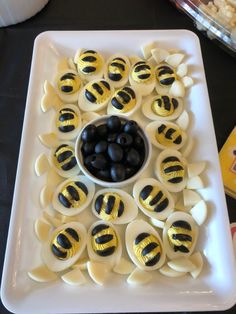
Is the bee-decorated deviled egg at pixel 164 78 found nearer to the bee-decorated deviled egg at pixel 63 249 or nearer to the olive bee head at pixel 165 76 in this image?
the olive bee head at pixel 165 76

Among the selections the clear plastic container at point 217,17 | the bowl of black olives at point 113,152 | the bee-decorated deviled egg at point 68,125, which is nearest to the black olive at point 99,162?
the bowl of black olives at point 113,152

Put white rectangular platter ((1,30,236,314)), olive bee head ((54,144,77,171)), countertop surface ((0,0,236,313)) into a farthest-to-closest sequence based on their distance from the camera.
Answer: countertop surface ((0,0,236,313)) → olive bee head ((54,144,77,171)) → white rectangular platter ((1,30,236,314))

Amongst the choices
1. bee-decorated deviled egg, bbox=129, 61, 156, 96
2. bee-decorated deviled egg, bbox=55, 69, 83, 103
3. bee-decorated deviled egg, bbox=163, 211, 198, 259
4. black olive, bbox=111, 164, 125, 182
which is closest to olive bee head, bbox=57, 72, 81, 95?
bee-decorated deviled egg, bbox=55, 69, 83, 103

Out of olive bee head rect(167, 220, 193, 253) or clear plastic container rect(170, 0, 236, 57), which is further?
clear plastic container rect(170, 0, 236, 57)

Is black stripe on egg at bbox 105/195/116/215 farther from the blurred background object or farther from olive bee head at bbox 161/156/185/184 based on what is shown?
the blurred background object

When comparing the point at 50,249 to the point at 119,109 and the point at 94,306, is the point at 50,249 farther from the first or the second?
the point at 119,109
